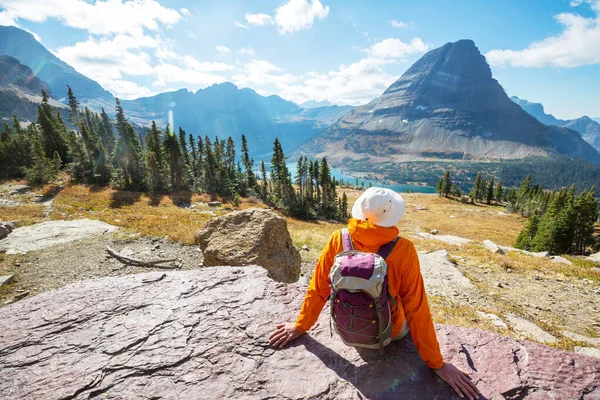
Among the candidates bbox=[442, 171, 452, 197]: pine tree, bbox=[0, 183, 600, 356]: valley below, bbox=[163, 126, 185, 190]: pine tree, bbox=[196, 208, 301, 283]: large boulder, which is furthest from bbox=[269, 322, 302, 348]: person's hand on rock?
bbox=[442, 171, 452, 197]: pine tree

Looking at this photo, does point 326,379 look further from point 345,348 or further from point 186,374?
point 186,374

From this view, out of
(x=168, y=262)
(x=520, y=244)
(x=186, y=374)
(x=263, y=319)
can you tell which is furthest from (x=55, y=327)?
(x=520, y=244)

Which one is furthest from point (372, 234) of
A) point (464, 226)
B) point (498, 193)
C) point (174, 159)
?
point (498, 193)

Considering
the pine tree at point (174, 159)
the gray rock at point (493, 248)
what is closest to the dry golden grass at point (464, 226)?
the gray rock at point (493, 248)

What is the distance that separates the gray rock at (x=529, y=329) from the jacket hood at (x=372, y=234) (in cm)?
949

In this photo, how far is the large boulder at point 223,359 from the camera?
3.00 metres

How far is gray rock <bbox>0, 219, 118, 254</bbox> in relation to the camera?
→ 48.9 ft

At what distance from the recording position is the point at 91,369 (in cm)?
326

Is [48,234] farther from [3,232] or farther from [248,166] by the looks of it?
[248,166]

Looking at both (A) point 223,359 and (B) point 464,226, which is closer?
(A) point 223,359

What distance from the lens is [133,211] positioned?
28.7 m

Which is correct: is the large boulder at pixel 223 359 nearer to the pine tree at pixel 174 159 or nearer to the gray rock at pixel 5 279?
the gray rock at pixel 5 279

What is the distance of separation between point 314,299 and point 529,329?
10246 millimetres

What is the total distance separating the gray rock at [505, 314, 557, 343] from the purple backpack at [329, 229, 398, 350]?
9.26m
